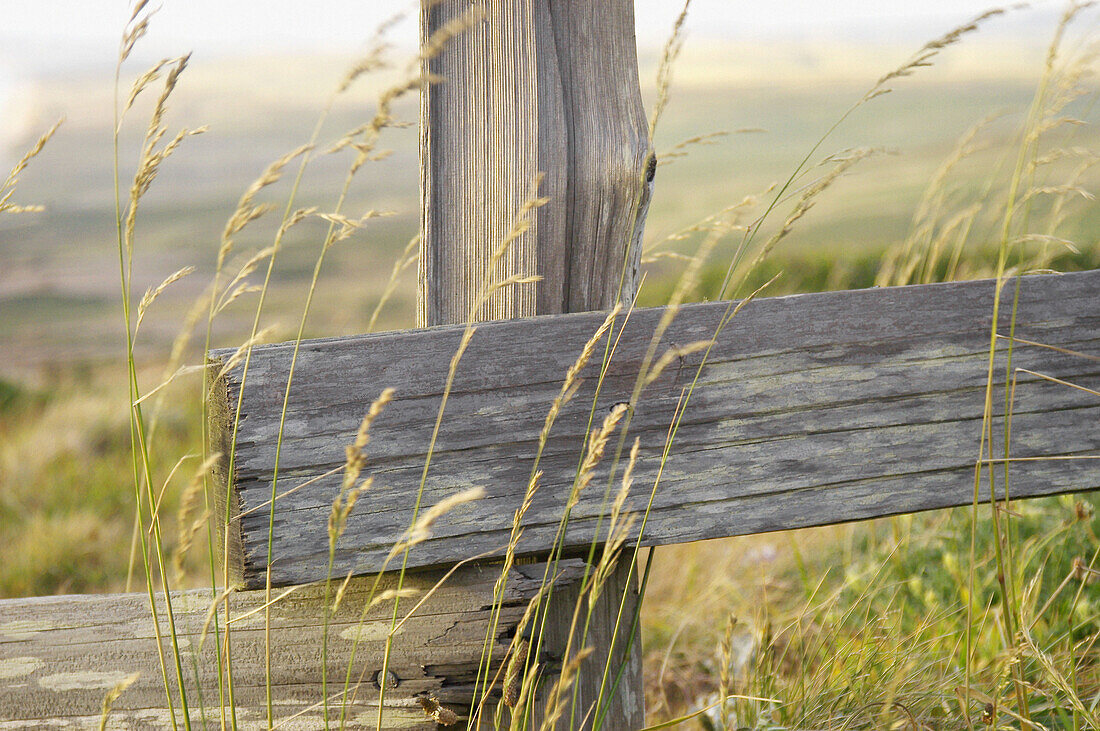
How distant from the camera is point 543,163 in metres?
1.32

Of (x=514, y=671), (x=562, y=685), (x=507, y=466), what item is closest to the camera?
(x=562, y=685)

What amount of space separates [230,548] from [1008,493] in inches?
55.9

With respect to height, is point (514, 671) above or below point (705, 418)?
below

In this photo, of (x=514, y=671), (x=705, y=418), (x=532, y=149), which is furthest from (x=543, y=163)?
(x=514, y=671)

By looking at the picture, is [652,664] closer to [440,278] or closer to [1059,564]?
[1059,564]

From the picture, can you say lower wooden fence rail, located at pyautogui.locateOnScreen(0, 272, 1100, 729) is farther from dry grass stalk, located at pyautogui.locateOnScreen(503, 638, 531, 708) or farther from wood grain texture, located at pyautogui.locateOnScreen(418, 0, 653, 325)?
wood grain texture, located at pyautogui.locateOnScreen(418, 0, 653, 325)

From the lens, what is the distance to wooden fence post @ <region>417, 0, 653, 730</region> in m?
1.31

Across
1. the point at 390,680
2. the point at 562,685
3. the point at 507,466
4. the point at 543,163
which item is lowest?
the point at 390,680

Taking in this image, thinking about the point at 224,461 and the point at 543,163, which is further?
the point at 543,163

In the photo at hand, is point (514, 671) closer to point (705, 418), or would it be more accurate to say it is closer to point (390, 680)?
point (390, 680)

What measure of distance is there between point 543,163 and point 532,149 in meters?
0.03

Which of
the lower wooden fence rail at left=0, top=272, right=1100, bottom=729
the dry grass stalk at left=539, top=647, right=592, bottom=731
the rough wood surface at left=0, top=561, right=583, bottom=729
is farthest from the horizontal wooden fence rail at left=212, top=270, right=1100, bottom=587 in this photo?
the dry grass stalk at left=539, top=647, right=592, bottom=731

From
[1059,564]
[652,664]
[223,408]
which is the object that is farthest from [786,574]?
[223,408]

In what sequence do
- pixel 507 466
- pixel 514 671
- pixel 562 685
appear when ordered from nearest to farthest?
pixel 562 685, pixel 514 671, pixel 507 466
